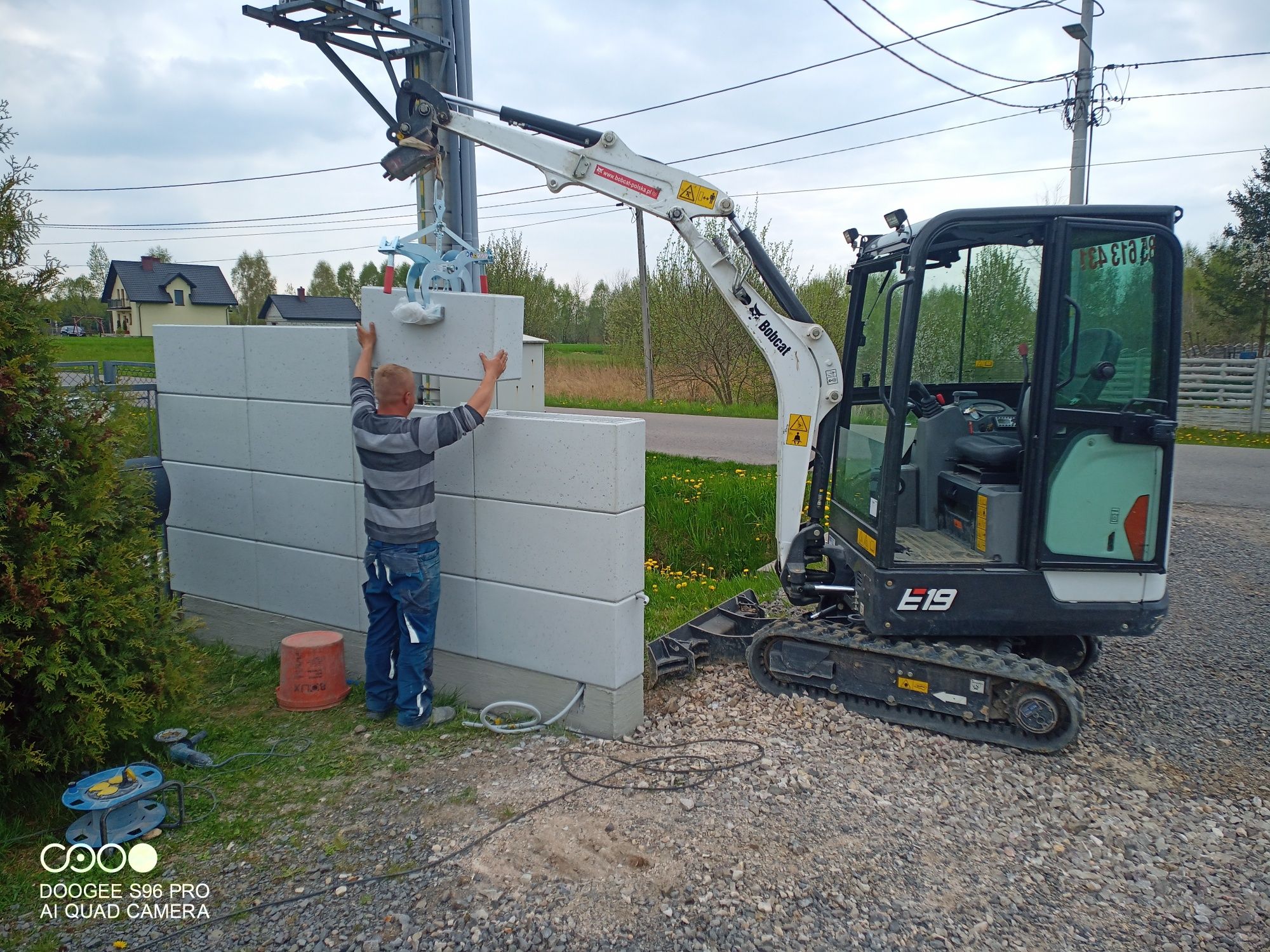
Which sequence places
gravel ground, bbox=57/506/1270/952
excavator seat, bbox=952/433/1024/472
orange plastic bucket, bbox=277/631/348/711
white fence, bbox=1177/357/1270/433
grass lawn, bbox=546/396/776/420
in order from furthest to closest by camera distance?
grass lawn, bbox=546/396/776/420 → white fence, bbox=1177/357/1270/433 → orange plastic bucket, bbox=277/631/348/711 → excavator seat, bbox=952/433/1024/472 → gravel ground, bbox=57/506/1270/952

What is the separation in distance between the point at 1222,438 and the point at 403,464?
1727cm

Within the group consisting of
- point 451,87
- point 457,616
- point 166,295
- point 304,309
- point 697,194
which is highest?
point 166,295

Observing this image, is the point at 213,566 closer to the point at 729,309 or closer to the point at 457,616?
the point at 457,616

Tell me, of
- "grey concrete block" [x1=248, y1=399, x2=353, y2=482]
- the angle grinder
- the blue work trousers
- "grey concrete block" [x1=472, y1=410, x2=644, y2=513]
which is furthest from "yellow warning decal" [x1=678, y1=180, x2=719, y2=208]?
the angle grinder

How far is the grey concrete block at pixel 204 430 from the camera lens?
575 cm

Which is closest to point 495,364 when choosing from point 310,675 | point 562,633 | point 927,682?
point 562,633

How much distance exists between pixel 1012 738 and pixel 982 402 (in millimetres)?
2156

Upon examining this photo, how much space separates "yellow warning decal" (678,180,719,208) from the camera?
5.34 meters

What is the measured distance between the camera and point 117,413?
4172mm

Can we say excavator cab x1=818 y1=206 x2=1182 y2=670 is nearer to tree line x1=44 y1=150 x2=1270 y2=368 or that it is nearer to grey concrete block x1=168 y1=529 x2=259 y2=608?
grey concrete block x1=168 y1=529 x2=259 y2=608

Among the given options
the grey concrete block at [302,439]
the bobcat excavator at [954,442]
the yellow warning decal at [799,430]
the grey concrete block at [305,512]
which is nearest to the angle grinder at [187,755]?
the grey concrete block at [305,512]

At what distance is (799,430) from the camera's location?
5453 mm

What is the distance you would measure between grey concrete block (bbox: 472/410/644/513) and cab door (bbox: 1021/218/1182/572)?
2.14 meters

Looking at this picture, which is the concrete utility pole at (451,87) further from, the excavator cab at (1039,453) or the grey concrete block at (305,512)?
the excavator cab at (1039,453)
